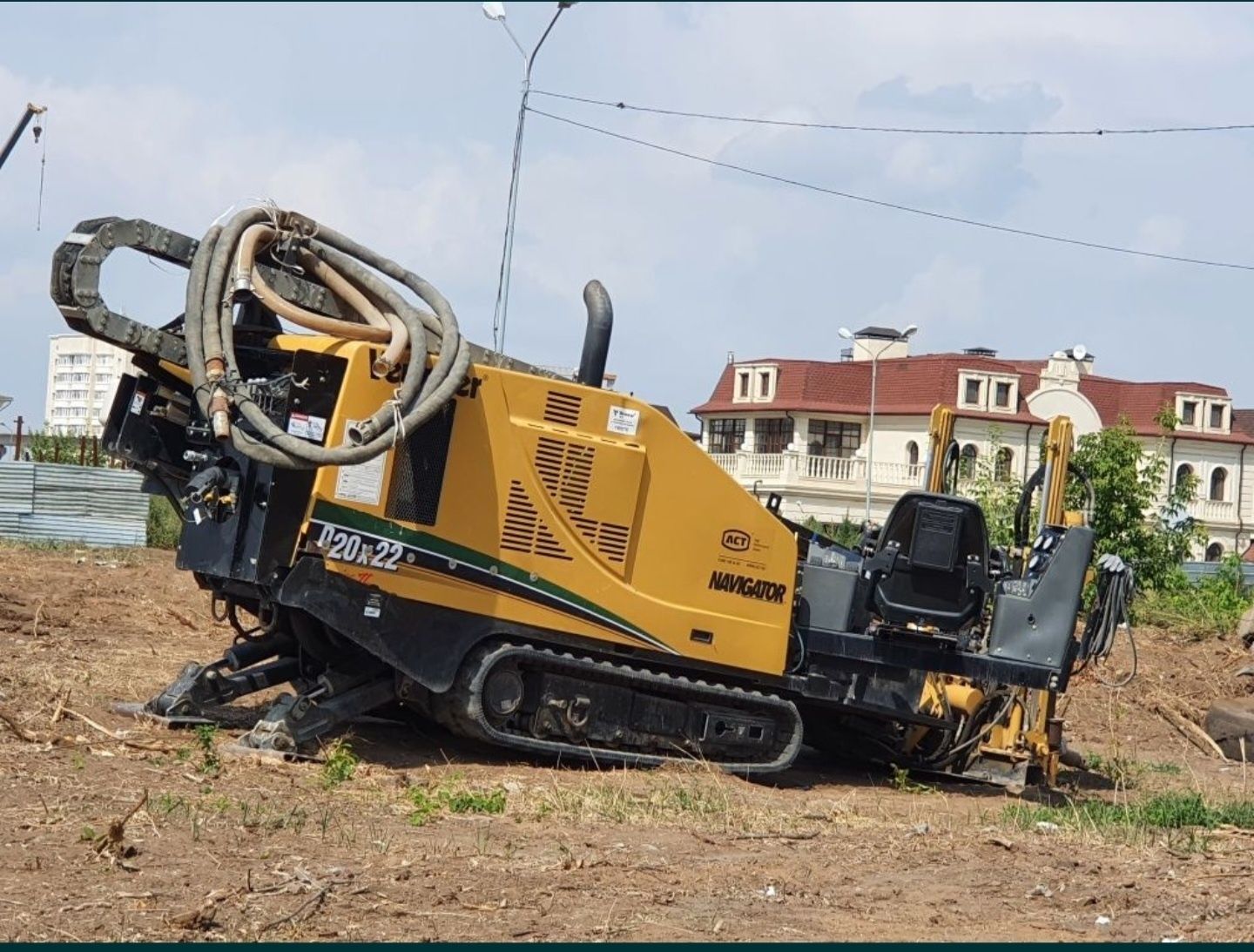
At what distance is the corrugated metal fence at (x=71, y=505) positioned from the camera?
27109mm

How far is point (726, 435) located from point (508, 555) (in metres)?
55.2

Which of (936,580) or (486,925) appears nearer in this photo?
(486,925)

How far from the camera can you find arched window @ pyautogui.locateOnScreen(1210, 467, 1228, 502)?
6800cm

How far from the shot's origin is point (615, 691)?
11.6 metres

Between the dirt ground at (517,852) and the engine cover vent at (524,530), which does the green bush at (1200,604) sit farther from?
the engine cover vent at (524,530)

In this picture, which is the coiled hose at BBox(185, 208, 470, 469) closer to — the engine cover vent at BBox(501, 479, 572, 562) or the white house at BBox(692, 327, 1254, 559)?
the engine cover vent at BBox(501, 479, 572, 562)

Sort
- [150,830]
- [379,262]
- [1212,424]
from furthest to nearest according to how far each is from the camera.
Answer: [1212,424] → [379,262] → [150,830]

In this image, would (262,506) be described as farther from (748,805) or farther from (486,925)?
(486,925)

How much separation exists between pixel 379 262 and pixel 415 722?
11.7 feet

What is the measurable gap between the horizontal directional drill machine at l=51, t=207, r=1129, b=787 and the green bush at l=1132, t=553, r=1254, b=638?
9.84m

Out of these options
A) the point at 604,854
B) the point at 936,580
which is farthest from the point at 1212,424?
the point at 604,854

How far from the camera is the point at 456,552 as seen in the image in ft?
36.1

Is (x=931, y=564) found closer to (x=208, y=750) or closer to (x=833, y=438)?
(x=208, y=750)

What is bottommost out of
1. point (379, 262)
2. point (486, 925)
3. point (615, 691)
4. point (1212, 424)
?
point (486, 925)
